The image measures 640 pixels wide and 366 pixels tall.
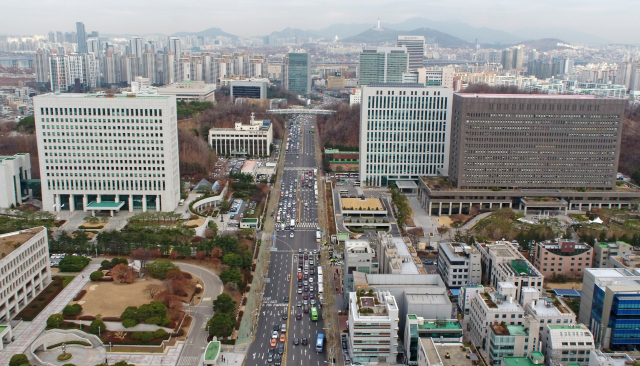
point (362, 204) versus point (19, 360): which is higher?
point (362, 204)

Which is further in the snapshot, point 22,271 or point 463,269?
point 463,269

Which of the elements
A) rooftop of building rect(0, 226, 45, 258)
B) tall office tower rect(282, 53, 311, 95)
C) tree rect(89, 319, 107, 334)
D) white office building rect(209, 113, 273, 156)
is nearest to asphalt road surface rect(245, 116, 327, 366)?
tree rect(89, 319, 107, 334)

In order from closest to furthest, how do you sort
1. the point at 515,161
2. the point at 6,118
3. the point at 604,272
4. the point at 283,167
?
the point at 604,272
the point at 515,161
the point at 283,167
the point at 6,118

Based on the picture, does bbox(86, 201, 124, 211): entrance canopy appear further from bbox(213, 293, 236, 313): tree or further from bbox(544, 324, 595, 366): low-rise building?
bbox(544, 324, 595, 366): low-rise building

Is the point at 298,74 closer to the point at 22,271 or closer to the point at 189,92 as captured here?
the point at 189,92

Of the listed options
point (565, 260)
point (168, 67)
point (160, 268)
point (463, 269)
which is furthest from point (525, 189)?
point (168, 67)

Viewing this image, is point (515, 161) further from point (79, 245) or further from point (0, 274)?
point (0, 274)

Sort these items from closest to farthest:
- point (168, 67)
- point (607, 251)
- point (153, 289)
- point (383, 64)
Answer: point (153, 289) → point (607, 251) → point (383, 64) → point (168, 67)

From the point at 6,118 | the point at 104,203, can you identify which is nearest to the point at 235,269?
the point at 104,203
